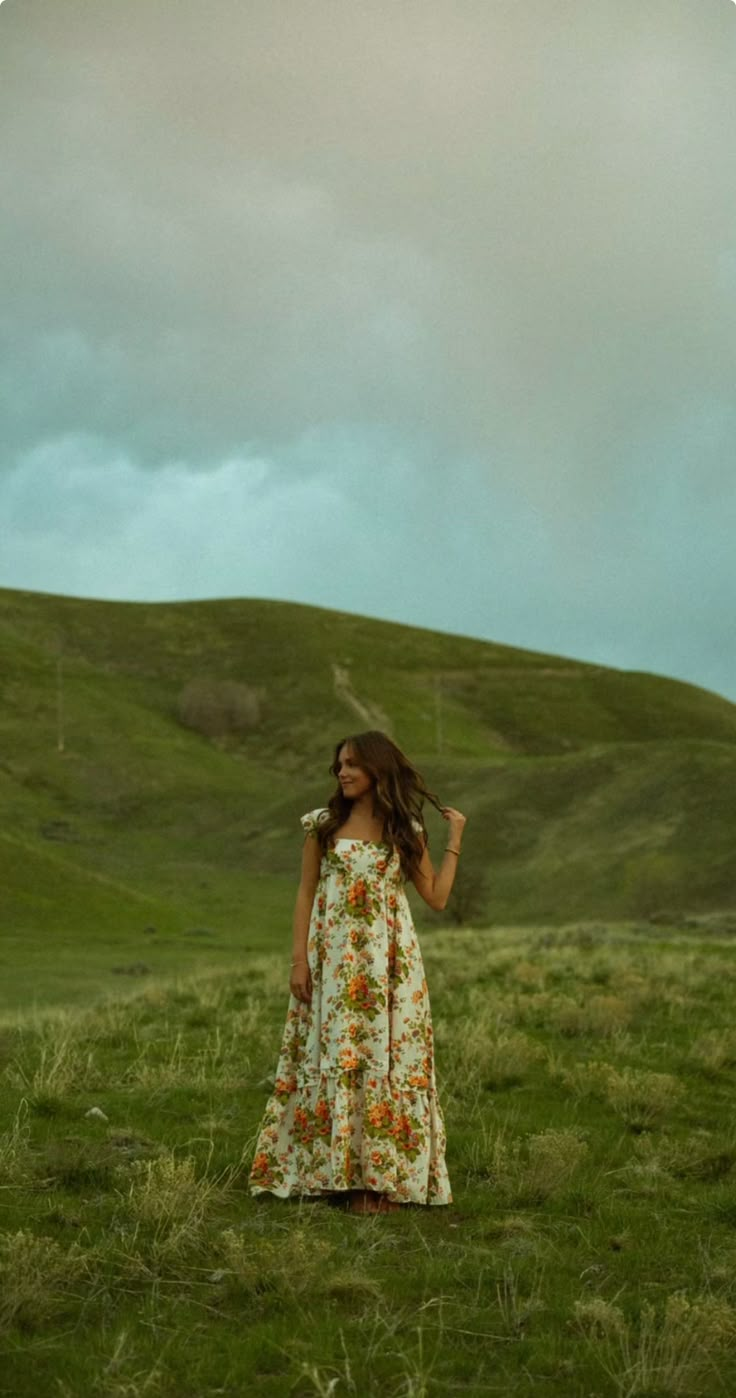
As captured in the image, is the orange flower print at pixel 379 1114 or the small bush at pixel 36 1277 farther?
the orange flower print at pixel 379 1114

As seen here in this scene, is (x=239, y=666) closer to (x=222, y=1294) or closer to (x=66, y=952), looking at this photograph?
(x=66, y=952)

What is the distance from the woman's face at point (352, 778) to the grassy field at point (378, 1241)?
1.94 m

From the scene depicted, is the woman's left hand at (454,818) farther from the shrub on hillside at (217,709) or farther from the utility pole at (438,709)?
the shrub on hillside at (217,709)

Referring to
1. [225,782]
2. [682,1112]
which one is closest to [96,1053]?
[682,1112]

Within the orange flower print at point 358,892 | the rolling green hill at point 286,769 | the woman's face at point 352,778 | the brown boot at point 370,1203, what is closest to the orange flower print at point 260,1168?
the brown boot at point 370,1203

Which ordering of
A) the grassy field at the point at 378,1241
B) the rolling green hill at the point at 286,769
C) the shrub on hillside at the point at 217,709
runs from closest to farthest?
the grassy field at the point at 378,1241 < the rolling green hill at the point at 286,769 < the shrub on hillside at the point at 217,709

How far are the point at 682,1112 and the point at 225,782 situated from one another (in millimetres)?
83762

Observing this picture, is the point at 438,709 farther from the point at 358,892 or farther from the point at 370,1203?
the point at 370,1203

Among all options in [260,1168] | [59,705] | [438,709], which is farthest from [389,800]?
[438,709]

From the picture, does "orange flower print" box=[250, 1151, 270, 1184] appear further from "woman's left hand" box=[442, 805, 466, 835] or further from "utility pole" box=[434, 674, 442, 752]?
"utility pole" box=[434, 674, 442, 752]

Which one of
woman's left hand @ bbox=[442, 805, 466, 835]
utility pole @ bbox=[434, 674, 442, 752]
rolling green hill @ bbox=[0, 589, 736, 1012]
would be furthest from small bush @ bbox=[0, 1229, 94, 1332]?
utility pole @ bbox=[434, 674, 442, 752]

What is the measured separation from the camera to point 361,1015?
721 centimetres

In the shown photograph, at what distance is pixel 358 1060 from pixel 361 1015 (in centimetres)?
22

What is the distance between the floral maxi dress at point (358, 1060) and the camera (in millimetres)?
6988
